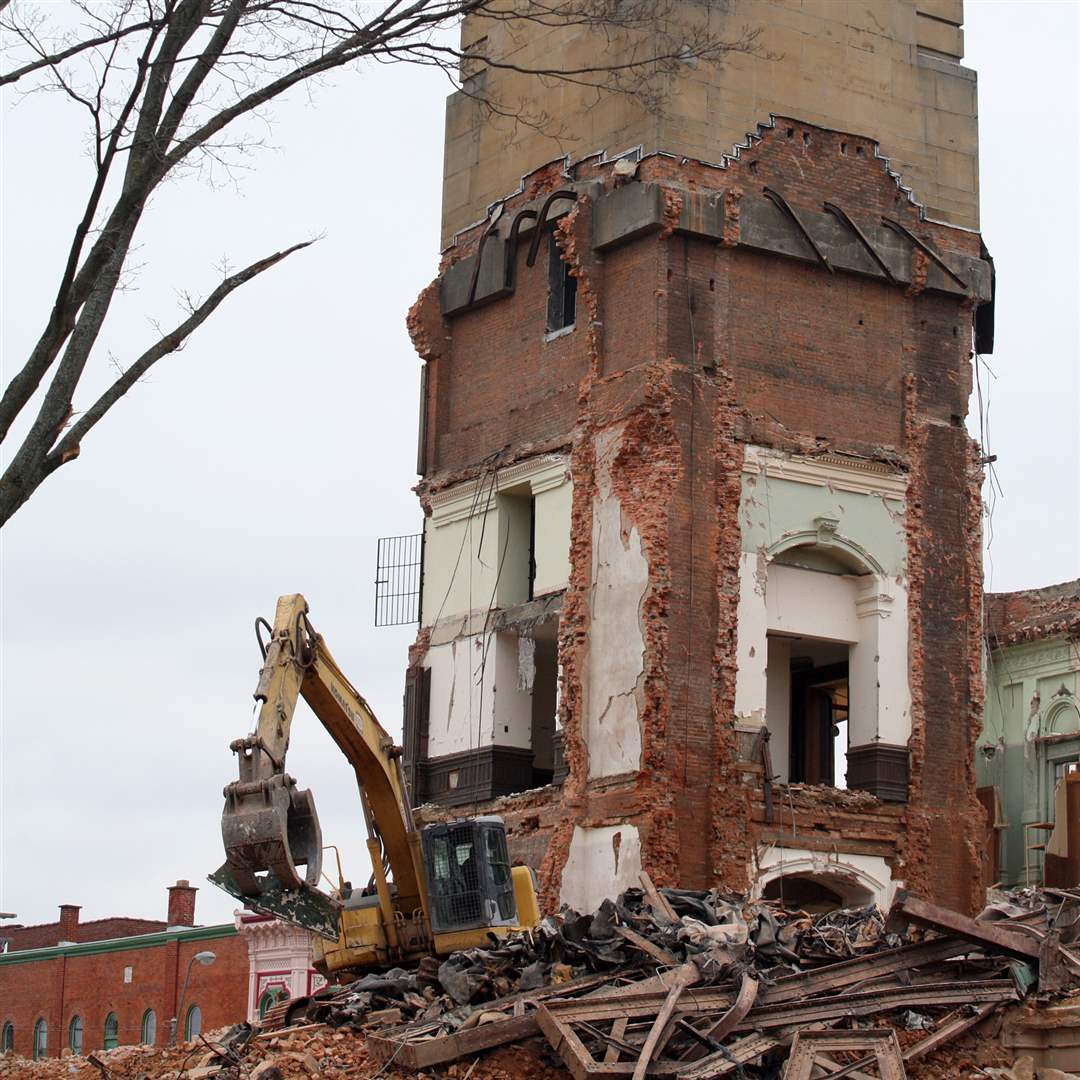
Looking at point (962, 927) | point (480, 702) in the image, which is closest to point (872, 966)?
point (962, 927)

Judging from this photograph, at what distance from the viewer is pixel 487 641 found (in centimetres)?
3172

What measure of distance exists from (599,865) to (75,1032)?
3008 cm

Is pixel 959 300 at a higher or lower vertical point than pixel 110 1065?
higher

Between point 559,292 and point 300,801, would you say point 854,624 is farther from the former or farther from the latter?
point 300,801

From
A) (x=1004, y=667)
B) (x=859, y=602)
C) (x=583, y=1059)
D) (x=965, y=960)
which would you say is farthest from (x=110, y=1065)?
(x=1004, y=667)

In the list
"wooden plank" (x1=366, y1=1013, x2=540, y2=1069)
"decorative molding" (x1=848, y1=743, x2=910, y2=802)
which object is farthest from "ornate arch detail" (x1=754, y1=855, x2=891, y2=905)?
"wooden plank" (x1=366, y1=1013, x2=540, y2=1069)

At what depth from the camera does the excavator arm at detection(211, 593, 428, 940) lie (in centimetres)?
2005

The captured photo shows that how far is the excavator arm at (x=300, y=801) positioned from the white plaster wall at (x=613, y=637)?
586 centimetres

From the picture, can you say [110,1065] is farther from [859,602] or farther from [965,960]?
[859,602]

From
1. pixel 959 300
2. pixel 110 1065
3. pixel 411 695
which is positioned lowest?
pixel 110 1065

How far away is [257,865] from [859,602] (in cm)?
1344

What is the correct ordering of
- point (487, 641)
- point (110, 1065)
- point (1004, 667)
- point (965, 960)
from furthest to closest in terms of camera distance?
point (1004, 667), point (487, 641), point (110, 1065), point (965, 960)

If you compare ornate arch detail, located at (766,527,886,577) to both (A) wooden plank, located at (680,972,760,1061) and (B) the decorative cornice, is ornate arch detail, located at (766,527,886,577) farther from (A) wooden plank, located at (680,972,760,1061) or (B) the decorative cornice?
(B) the decorative cornice

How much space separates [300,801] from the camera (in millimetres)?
20484
